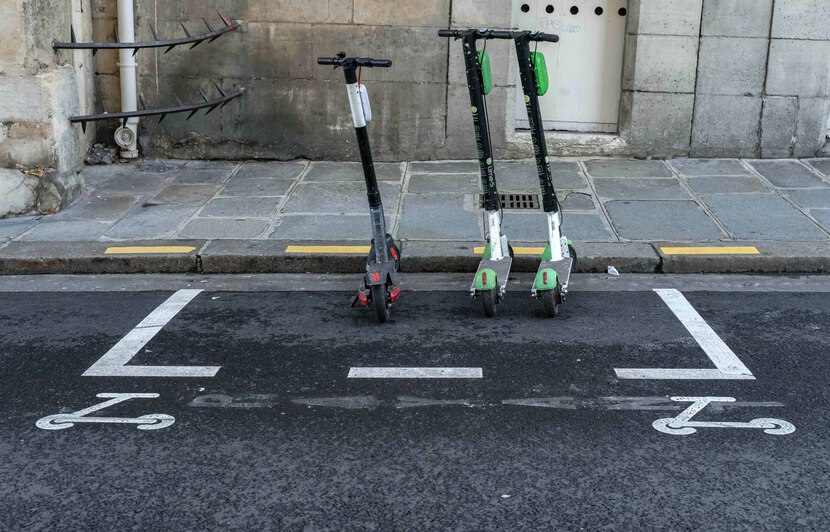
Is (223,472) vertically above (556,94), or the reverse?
(556,94)

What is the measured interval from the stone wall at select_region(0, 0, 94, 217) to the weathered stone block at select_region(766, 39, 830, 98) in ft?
22.0

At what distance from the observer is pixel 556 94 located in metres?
10.5

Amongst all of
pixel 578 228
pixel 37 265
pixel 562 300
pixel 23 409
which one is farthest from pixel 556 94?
pixel 23 409

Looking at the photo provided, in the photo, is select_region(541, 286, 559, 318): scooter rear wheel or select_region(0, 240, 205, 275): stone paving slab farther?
select_region(0, 240, 205, 275): stone paving slab

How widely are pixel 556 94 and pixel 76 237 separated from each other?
5074mm

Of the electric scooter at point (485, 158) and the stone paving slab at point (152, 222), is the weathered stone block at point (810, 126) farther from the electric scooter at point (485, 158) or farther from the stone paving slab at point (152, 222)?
the stone paving slab at point (152, 222)

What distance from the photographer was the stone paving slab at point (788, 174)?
941cm

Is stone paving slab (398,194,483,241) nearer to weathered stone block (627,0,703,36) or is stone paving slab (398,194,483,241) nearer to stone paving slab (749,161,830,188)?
weathered stone block (627,0,703,36)

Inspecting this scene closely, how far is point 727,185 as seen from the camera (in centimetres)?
939

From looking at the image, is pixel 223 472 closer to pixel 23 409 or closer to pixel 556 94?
pixel 23 409

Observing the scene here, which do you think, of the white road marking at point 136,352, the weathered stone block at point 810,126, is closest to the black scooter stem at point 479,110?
the white road marking at point 136,352

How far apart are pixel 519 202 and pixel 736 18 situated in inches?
120

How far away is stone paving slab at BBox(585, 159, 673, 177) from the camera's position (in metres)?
9.80

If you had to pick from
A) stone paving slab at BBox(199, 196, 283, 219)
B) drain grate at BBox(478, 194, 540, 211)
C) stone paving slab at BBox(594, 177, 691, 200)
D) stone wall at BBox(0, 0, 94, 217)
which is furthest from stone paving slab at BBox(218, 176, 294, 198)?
stone paving slab at BBox(594, 177, 691, 200)
